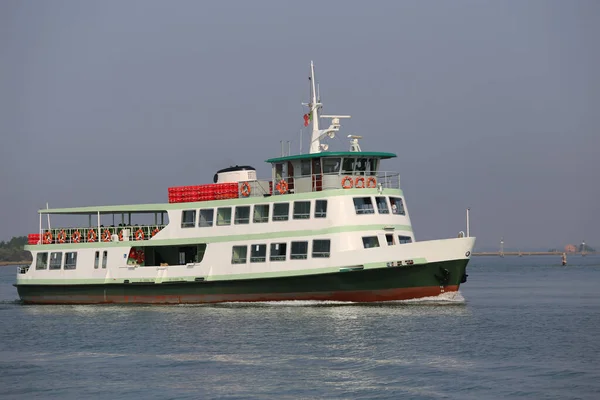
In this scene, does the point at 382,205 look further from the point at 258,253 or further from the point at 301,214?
the point at 258,253

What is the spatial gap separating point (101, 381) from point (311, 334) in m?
9.27

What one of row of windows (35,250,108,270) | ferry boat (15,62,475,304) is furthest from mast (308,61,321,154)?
row of windows (35,250,108,270)

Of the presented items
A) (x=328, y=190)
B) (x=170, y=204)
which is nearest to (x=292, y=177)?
(x=328, y=190)

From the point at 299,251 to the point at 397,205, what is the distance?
17.5 feet

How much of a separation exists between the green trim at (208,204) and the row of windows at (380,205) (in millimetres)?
297

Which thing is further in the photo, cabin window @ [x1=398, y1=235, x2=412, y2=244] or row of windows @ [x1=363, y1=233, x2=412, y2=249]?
cabin window @ [x1=398, y1=235, x2=412, y2=244]

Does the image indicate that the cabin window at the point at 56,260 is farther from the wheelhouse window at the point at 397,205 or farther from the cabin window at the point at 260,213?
the wheelhouse window at the point at 397,205

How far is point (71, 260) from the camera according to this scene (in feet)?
157

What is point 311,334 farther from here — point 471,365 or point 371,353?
point 471,365

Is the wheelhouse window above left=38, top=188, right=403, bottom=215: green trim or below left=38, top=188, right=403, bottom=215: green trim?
below

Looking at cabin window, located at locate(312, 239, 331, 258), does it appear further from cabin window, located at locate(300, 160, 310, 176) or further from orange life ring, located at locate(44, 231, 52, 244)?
orange life ring, located at locate(44, 231, 52, 244)

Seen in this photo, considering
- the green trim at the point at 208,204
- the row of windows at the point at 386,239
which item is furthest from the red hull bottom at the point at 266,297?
the green trim at the point at 208,204

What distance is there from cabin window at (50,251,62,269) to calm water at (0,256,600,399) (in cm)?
533

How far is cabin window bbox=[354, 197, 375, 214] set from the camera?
4062 cm
